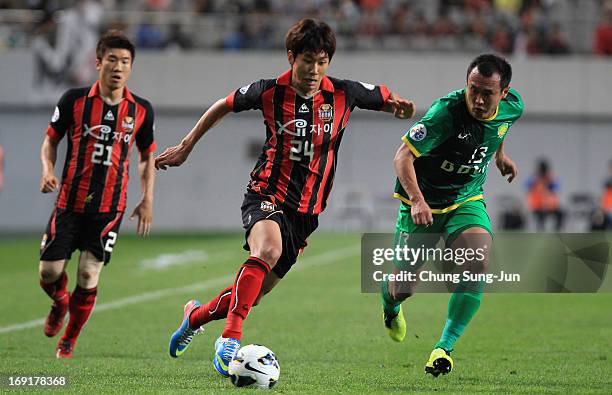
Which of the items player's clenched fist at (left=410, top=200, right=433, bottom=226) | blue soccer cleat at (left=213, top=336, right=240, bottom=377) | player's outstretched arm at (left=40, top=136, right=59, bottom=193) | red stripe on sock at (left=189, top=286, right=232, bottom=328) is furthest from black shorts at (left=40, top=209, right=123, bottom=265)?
player's clenched fist at (left=410, top=200, right=433, bottom=226)

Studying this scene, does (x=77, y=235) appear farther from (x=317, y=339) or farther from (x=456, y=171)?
(x=456, y=171)

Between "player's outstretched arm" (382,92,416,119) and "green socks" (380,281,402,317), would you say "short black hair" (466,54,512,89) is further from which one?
"green socks" (380,281,402,317)

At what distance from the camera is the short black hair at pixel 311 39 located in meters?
6.82

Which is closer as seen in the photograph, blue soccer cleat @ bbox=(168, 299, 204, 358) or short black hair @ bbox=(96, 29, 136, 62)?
blue soccer cleat @ bbox=(168, 299, 204, 358)

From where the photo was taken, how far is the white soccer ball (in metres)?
6.23

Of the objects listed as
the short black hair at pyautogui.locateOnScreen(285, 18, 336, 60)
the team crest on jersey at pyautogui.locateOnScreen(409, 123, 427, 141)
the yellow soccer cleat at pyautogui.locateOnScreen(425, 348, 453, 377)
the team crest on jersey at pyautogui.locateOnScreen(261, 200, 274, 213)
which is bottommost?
the yellow soccer cleat at pyautogui.locateOnScreen(425, 348, 453, 377)

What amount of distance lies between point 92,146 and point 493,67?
10.6 ft

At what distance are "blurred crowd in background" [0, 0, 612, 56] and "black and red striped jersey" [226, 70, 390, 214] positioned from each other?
875 inches

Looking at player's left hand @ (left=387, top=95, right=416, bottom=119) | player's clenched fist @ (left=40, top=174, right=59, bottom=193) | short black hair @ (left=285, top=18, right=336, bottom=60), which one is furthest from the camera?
player's clenched fist @ (left=40, top=174, right=59, bottom=193)

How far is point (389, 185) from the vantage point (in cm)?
3200

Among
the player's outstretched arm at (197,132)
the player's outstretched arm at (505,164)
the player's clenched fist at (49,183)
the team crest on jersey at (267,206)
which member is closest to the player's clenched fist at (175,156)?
the player's outstretched arm at (197,132)

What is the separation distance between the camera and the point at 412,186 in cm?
716

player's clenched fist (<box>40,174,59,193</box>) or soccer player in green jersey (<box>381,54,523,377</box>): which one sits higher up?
soccer player in green jersey (<box>381,54,523,377</box>)

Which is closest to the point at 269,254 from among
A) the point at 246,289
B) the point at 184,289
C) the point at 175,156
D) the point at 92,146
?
the point at 246,289
